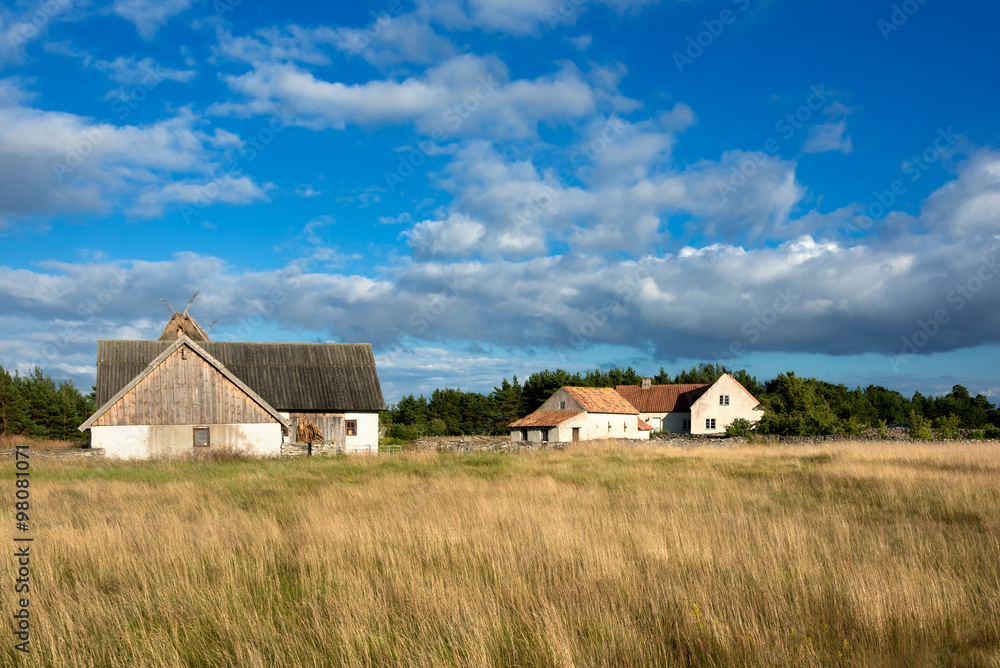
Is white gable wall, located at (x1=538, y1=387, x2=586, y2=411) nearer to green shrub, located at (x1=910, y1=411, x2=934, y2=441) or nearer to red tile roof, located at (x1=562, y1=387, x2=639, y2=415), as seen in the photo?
red tile roof, located at (x1=562, y1=387, x2=639, y2=415)

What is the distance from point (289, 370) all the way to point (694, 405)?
138ft

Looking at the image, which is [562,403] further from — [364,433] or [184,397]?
[184,397]

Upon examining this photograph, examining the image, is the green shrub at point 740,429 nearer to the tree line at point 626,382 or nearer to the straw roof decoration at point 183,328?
the tree line at point 626,382

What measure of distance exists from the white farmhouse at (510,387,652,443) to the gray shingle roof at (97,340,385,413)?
65.5 feet

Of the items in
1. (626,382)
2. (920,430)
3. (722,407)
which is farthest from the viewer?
(626,382)

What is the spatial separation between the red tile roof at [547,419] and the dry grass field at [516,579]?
42.6 meters

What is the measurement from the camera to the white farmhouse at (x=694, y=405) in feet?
209

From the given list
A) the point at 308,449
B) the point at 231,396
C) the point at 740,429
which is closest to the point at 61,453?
the point at 231,396

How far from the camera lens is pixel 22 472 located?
17062 mm

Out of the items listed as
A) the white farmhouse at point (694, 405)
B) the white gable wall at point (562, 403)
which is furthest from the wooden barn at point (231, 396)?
the white farmhouse at point (694, 405)

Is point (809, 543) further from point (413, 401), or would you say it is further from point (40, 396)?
point (413, 401)

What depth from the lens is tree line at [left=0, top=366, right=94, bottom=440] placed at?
192ft

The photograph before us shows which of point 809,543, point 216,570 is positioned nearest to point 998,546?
point 809,543

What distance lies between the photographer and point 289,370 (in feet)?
129
